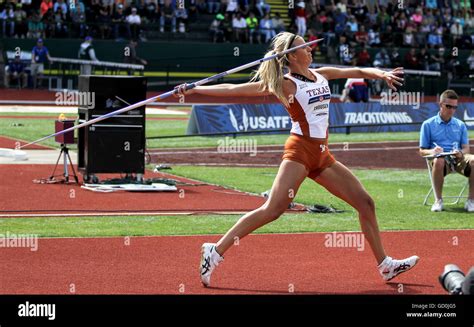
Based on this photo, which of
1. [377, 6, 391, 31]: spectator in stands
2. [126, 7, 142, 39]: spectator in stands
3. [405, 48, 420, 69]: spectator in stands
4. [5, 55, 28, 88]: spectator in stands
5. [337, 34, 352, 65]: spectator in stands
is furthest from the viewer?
[377, 6, 391, 31]: spectator in stands

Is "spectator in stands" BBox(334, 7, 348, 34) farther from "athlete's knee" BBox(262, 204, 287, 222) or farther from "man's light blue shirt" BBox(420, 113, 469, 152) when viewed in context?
"athlete's knee" BBox(262, 204, 287, 222)

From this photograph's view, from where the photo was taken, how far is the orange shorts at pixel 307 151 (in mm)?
9602

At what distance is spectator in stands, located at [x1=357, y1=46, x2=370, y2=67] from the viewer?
42.2m

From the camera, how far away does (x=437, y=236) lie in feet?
42.0

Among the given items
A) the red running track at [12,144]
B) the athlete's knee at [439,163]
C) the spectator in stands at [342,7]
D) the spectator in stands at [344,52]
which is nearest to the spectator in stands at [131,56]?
the spectator in stands at [344,52]

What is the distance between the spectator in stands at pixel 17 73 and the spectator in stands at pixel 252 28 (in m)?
9.37

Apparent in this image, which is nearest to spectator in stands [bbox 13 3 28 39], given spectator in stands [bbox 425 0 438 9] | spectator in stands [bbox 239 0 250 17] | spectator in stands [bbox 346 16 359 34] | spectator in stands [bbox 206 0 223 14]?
spectator in stands [bbox 206 0 223 14]

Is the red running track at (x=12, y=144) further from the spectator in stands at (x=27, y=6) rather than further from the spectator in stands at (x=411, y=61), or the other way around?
the spectator in stands at (x=411, y=61)

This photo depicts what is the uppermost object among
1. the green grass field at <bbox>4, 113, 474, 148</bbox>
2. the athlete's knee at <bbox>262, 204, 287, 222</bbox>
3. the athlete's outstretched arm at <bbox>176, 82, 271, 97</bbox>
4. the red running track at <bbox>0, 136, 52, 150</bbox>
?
the athlete's outstretched arm at <bbox>176, 82, 271, 97</bbox>

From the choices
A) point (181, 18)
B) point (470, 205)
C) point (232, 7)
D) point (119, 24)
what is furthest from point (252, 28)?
point (470, 205)

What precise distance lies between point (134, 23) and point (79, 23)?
2114 millimetres

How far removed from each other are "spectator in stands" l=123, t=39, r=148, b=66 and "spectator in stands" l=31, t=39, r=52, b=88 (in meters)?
3.02

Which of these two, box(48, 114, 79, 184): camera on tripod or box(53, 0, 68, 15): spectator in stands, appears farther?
box(53, 0, 68, 15): spectator in stands

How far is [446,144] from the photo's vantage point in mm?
15469
